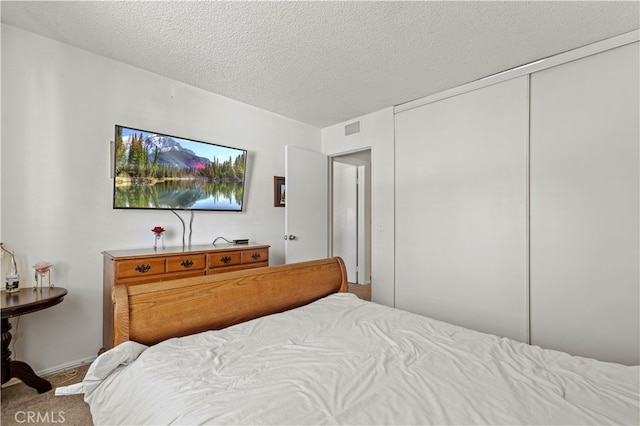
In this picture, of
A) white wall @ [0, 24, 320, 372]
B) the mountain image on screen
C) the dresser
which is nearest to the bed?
the dresser

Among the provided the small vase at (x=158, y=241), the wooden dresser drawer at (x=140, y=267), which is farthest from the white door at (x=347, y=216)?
the wooden dresser drawer at (x=140, y=267)

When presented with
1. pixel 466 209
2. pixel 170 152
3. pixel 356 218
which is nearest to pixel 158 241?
pixel 170 152

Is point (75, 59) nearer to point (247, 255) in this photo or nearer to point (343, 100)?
point (247, 255)

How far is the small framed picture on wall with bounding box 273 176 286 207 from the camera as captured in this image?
12.8 feet

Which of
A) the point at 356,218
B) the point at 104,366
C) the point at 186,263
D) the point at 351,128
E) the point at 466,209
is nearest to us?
the point at 104,366

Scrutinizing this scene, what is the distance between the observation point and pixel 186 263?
256 cm

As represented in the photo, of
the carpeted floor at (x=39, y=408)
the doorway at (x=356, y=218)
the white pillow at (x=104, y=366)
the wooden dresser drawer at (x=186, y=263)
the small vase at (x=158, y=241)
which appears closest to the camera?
the white pillow at (x=104, y=366)

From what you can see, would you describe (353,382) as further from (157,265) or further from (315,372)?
(157,265)

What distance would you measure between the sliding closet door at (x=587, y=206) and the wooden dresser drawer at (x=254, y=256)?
2.50 meters

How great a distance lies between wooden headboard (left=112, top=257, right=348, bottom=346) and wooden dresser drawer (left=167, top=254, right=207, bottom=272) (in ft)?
3.16

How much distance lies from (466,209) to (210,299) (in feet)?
8.39

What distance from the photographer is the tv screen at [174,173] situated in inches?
103

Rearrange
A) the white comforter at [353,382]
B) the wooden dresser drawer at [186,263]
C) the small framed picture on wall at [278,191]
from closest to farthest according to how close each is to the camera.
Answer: the white comforter at [353,382] < the wooden dresser drawer at [186,263] < the small framed picture on wall at [278,191]

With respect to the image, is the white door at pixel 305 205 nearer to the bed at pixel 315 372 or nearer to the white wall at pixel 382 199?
the white wall at pixel 382 199
